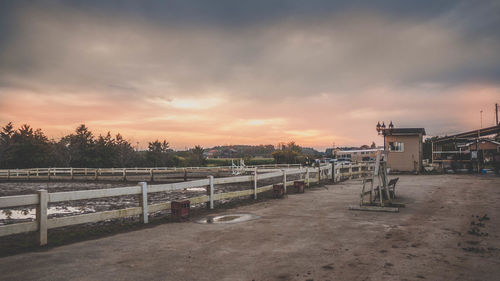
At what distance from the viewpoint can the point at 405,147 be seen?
3312 cm

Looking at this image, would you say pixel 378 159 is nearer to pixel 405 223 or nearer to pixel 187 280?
pixel 405 223

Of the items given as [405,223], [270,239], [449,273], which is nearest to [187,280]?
[270,239]

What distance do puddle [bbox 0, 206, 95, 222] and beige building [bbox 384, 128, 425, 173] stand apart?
95.7 feet

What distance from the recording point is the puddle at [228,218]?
9.09 m

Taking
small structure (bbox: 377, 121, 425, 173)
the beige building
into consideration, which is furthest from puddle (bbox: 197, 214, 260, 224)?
the beige building

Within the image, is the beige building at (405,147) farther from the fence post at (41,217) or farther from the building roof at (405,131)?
the fence post at (41,217)

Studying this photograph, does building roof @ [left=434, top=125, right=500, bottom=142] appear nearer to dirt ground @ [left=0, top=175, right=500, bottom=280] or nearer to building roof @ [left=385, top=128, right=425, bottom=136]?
building roof @ [left=385, top=128, right=425, bottom=136]

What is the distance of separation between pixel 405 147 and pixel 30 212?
32.8 metres

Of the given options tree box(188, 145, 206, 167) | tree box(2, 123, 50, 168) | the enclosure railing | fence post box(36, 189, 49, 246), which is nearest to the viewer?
fence post box(36, 189, 49, 246)

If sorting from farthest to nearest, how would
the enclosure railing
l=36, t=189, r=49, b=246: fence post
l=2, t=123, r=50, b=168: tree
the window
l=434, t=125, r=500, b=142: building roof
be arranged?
l=2, t=123, r=50, b=168: tree, the enclosure railing, the window, l=434, t=125, r=500, b=142: building roof, l=36, t=189, r=49, b=246: fence post

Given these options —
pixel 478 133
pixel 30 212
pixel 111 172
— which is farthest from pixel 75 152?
pixel 478 133

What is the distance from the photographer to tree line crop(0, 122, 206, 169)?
59344 mm

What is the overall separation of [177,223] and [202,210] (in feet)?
6.95

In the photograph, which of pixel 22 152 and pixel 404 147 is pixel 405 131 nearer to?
pixel 404 147
